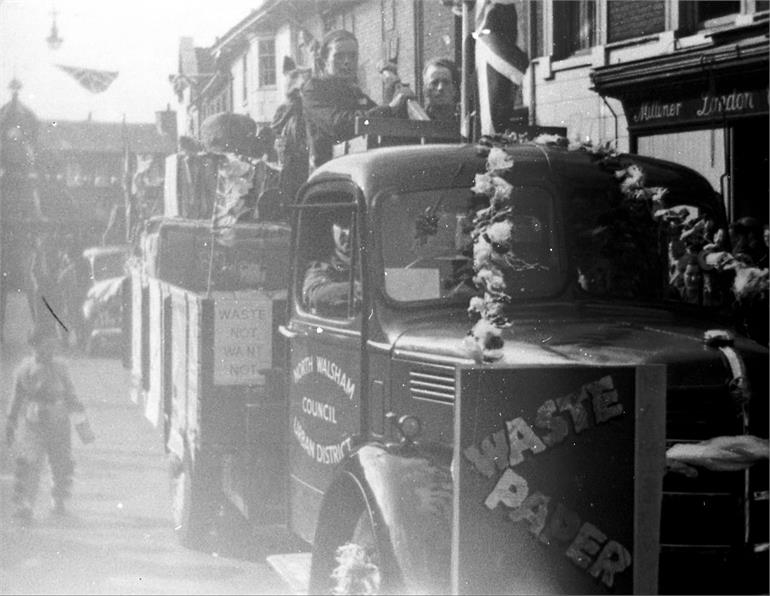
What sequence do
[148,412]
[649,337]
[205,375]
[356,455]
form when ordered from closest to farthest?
[649,337]
[356,455]
[205,375]
[148,412]

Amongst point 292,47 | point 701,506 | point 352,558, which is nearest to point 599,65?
point 292,47

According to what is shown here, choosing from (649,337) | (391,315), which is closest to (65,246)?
(391,315)

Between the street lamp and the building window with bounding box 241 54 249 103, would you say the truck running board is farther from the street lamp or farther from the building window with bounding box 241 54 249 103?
the building window with bounding box 241 54 249 103

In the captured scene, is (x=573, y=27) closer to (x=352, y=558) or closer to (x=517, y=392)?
(x=352, y=558)

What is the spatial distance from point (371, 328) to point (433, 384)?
0.48 m

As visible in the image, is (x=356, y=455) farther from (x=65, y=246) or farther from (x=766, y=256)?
(x=65, y=246)

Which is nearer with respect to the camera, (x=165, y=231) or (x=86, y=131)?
(x=86, y=131)

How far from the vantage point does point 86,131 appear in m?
5.75

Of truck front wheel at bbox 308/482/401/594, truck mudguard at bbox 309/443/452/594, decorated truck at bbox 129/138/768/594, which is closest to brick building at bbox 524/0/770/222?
decorated truck at bbox 129/138/768/594

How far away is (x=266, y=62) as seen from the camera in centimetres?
652

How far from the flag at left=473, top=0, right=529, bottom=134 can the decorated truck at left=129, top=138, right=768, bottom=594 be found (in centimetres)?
118

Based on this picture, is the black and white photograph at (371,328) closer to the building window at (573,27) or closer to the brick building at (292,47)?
the brick building at (292,47)

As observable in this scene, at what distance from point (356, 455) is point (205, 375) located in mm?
2134

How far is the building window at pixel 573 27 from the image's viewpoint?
1210 centimetres
